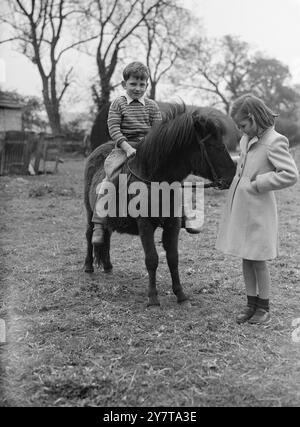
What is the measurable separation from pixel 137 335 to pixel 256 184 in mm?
1480

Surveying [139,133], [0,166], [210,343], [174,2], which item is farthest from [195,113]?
[174,2]

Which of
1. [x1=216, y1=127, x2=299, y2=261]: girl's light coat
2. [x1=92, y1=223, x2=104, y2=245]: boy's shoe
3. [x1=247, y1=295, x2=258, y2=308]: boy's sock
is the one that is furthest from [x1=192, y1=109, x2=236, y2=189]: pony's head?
[x1=92, y1=223, x2=104, y2=245]: boy's shoe

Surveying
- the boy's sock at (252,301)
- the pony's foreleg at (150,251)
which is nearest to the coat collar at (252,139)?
the pony's foreleg at (150,251)

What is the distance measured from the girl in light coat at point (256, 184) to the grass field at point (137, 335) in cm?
58

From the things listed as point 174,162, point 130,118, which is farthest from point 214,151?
point 130,118

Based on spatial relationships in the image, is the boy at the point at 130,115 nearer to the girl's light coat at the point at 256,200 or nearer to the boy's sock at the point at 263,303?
the girl's light coat at the point at 256,200

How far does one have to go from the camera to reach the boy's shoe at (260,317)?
385 cm

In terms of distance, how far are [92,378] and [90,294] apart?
1.78 metres

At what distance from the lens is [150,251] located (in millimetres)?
4207

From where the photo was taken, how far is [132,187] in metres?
4.19

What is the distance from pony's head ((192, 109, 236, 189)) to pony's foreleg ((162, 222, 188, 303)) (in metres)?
0.70

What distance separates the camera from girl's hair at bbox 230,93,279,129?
3.59 metres

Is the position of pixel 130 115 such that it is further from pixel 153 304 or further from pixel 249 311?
pixel 249 311

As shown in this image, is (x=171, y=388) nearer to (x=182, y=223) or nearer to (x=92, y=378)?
(x=92, y=378)
